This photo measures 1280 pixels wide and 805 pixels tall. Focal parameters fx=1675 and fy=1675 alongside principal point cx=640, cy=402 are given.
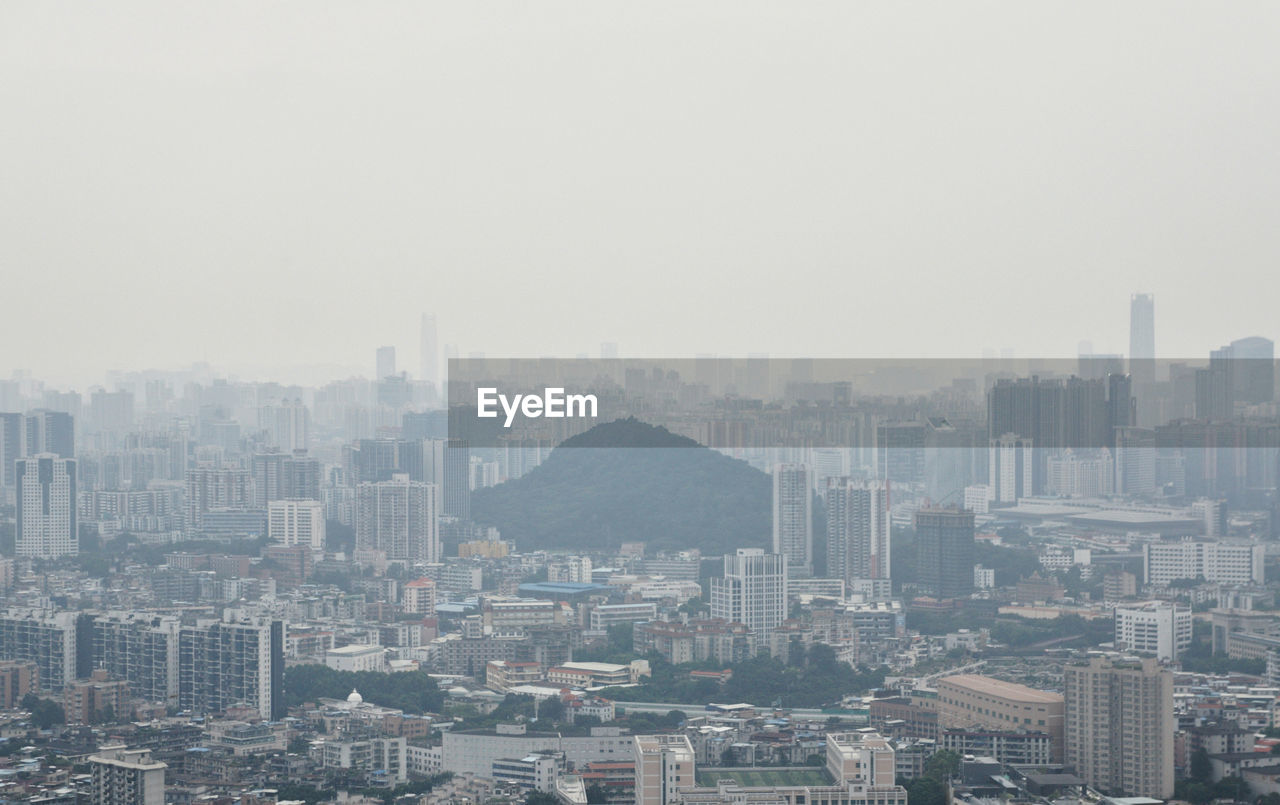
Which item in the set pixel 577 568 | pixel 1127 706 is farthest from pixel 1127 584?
pixel 1127 706

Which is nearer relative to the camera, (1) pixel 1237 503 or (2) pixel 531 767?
(2) pixel 531 767

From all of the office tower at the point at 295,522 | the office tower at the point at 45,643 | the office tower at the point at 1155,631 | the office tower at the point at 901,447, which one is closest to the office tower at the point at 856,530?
the office tower at the point at 901,447

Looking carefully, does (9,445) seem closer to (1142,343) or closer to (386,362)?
(386,362)

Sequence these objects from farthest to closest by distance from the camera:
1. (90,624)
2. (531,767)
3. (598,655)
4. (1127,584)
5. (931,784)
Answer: (1127,584), (598,655), (90,624), (531,767), (931,784)

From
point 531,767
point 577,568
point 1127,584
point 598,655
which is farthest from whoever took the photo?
point 577,568

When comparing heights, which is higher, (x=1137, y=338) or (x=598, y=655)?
(x=1137, y=338)

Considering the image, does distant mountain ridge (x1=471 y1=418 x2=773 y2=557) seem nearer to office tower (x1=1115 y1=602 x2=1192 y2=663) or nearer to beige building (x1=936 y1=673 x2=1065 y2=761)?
office tower (x1=1115 y1=602 x2=1192 y2=663)

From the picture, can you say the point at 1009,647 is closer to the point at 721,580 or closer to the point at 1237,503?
the point at 721,580
